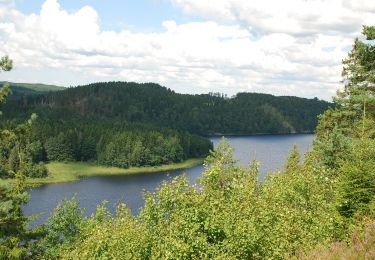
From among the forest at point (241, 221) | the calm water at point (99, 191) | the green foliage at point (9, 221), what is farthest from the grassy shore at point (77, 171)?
the forest at point (241, 221)

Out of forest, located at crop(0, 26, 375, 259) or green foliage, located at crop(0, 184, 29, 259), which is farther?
green foliage, located at crop(0, 184, 29, 259)

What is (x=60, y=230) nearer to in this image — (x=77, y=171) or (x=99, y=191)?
(x=99, y=191)

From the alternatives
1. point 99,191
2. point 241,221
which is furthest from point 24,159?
point 241,221

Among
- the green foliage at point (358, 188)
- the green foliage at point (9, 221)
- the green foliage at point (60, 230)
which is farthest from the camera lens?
the green foliage at point (60, 230)

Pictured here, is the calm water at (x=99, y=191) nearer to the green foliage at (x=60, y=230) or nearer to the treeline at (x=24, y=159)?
the treeline at (x=24, y=159)

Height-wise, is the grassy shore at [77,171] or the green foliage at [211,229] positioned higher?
the green foliage at [211,229]

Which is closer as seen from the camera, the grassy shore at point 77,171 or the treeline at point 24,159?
the treeline at point 24,159

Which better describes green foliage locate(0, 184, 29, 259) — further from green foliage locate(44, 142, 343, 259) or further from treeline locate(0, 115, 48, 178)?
treeline locate(0, 115, 48, 178)

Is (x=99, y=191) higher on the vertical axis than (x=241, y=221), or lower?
lower

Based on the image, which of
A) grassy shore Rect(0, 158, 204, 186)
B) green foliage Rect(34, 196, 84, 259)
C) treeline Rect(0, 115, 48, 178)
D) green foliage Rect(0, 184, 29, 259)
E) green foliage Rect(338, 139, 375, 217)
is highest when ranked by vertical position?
green foliage Rect(338, 139, 375, 217)

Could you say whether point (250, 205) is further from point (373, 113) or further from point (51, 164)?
point (51, 164)

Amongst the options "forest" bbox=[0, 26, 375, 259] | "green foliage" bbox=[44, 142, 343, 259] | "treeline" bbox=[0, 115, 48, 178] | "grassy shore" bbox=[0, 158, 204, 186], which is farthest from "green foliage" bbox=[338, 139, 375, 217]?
"grassy shore" bbox=[0, 158, 204, 186]

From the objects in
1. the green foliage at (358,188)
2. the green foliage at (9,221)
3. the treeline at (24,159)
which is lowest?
the treeline at (24,159)

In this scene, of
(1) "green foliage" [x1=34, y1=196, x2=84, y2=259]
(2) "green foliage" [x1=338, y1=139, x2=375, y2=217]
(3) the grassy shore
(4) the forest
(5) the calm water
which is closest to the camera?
(4) the forest
